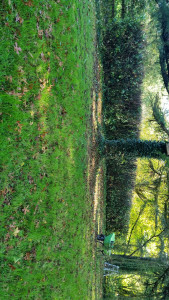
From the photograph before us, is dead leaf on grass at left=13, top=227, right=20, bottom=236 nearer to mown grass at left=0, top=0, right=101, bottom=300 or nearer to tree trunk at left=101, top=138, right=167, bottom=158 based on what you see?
mown grass at left=0, top=0, right=101, bottom=300

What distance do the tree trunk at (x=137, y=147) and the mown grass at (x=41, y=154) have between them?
339 cm

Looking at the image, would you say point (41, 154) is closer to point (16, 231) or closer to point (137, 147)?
point (16, 231)

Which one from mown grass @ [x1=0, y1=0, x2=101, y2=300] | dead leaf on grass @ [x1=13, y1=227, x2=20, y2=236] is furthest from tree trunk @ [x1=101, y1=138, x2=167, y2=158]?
dead leaf on grass @ [x1=13, y1=227, x2=20, y2=236]

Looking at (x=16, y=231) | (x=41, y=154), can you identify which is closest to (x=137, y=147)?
(x=41, y=154)

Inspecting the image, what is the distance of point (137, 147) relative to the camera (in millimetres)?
9797

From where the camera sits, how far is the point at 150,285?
919 centimetres

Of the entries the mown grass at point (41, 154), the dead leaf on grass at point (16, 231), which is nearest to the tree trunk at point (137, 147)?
the mown grass at point (41, 154)

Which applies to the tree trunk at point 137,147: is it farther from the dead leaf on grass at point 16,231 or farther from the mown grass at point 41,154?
the dead leaf on grass at point 16,231

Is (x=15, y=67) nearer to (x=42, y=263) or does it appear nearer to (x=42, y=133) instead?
(x=42, y=133)

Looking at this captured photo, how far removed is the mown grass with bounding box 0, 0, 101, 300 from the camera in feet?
11.4

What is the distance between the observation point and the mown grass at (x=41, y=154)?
3.47 m

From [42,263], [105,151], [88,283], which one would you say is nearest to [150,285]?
[88,283]

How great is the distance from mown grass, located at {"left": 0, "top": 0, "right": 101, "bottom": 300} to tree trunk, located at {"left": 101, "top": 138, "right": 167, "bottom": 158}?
3388 mm

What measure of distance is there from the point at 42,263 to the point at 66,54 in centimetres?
478
